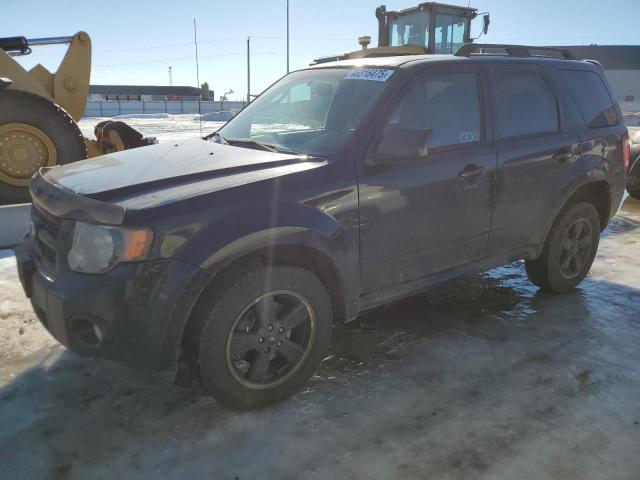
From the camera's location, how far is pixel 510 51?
13.3ft

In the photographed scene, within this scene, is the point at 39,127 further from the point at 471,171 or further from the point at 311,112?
the point at 471,171

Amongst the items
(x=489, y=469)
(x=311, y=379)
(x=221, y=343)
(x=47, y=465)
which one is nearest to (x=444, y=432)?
(x=489, y=469)

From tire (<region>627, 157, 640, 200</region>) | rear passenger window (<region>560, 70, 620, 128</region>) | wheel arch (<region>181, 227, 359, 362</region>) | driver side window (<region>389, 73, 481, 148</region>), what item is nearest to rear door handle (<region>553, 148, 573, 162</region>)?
rear passenger window (<region>560, 70, 620, 128</region>)

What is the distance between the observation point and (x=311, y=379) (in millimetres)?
3096

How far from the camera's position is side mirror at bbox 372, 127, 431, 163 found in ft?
9.48

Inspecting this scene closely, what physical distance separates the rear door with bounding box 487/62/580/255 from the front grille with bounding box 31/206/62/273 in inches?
105

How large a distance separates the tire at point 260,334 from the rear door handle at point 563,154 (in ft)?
7.16

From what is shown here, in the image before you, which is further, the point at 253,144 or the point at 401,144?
the point at 253,144

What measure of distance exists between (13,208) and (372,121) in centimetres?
413

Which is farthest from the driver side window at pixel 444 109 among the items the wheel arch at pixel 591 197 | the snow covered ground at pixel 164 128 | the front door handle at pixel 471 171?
the snow covered ground at pixel 164 128

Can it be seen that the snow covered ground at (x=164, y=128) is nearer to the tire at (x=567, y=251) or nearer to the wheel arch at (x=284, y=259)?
the tire at (x=567, y=251)

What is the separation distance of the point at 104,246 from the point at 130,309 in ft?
0.99

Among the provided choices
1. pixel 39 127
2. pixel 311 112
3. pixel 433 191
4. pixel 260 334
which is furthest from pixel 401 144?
pixel 39 127

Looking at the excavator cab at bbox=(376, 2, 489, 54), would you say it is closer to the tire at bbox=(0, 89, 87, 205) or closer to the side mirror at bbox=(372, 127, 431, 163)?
the tire at bbox=(0, 89, 87, 205)
